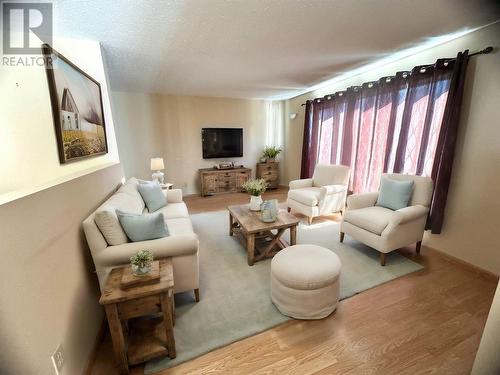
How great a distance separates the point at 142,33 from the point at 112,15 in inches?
12.7

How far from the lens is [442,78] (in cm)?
241

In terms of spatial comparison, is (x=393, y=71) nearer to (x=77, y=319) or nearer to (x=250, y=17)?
(x=250, y=17)

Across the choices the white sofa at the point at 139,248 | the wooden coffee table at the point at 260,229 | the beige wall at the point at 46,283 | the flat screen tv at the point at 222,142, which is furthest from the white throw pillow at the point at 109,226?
the flat screen tv at the point at 222,142

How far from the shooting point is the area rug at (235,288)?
1.54 metres

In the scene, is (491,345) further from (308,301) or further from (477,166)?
(477,166)

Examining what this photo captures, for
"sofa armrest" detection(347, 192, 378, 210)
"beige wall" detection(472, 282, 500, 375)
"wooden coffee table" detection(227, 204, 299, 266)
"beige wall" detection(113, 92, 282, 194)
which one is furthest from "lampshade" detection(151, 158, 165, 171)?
"beige wall" detection(472, 282, 500, 375)

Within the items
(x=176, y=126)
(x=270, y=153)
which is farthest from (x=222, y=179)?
(x=176, y=126)

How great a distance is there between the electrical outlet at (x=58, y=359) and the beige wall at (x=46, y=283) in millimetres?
28

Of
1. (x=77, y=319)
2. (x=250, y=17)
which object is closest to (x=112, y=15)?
(x=250, y=17)

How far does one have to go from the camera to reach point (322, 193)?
11.1ft

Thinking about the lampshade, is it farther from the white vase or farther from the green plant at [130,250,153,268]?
the green plant at [130,250,153,268]

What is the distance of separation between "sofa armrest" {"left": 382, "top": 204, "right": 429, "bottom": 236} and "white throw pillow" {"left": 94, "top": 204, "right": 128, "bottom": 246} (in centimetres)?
248

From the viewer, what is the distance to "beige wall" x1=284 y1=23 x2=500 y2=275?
6.84ft

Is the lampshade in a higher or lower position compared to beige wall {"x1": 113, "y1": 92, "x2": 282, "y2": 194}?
lower
